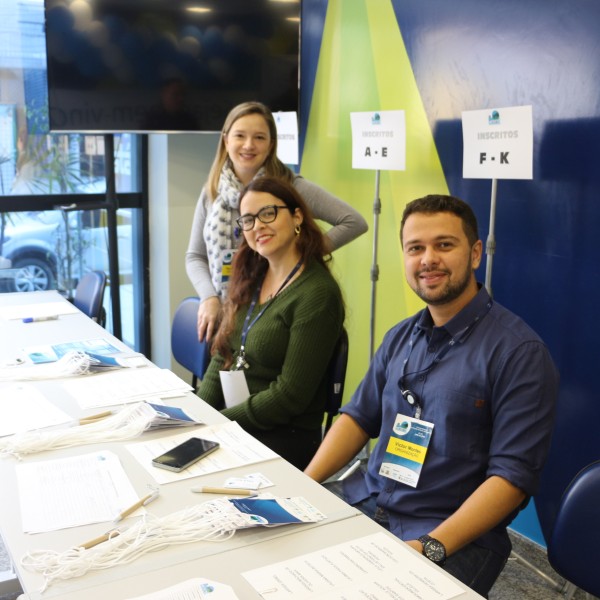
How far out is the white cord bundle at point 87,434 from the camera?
69.6 inches

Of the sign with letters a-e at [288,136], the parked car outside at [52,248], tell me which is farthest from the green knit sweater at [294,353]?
the parked car outside at [52,248]

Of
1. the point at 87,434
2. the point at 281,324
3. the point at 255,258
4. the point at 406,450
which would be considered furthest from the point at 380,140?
the point at 87,434

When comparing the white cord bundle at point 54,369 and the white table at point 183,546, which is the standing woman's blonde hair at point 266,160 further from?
the white table at point 183,546

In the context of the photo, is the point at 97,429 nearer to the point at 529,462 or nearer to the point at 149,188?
the point at 529,462

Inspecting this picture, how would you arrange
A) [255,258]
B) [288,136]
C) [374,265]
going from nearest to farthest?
[255,258], [374,265], [288,136]

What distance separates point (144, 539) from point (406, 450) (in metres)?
0.75

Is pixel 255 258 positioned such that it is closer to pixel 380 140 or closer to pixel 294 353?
pixel 294 353

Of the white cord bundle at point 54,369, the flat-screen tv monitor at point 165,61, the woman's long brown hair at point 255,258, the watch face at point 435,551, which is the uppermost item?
the flat-screen tv monitor at point 165,61

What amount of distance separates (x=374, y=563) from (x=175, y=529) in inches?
15.2

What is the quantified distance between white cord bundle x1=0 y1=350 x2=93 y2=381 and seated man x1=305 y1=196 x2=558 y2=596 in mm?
864

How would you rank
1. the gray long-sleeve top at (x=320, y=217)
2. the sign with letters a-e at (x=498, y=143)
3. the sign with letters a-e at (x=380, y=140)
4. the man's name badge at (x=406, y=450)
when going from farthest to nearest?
1. the sign with letters a-e at (x=380, y=140)
2. the gray long-sleeve top at (x=320, y=217)
3. the sign with letters a-e at (x=498, y=143)
4. the man's name badge at (x=406, y=450)

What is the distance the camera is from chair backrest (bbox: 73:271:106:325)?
3.66 m

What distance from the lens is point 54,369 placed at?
2400 millimetres

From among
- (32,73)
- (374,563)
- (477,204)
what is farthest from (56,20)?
(374,563)
